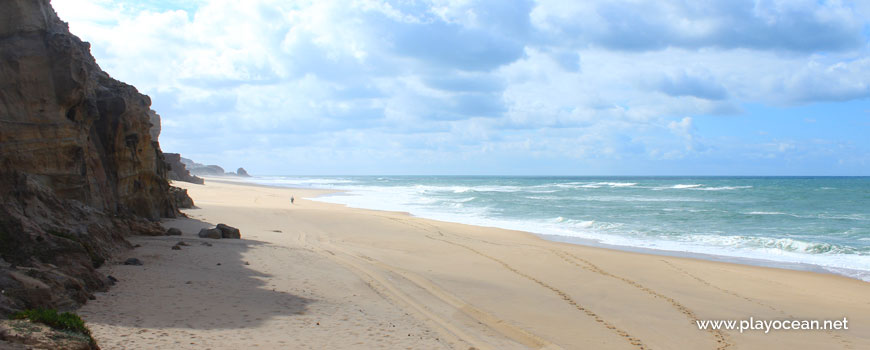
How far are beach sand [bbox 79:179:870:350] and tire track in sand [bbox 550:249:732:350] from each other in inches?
1.3

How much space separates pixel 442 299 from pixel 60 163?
841cm

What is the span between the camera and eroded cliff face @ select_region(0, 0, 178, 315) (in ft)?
22.9

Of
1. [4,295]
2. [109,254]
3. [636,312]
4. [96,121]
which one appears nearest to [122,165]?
[96,121]

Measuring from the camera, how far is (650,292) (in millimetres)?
10172

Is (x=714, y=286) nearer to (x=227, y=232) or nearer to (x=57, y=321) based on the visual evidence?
(x=57, y=321)

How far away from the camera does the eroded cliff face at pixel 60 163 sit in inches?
275

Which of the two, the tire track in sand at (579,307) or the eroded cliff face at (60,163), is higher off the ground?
the eroded cliff face at (60,163)

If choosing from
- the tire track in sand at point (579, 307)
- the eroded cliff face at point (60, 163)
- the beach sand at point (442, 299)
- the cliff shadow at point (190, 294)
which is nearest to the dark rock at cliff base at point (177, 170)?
the eroded cliff face at point (60, 163)

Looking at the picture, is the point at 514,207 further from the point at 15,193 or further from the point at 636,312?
the point at 15,193

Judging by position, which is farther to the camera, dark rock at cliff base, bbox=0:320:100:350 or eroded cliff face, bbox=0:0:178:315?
eroded cliff face, bbox=0:0:178:315

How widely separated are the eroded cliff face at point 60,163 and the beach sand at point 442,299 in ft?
2.31

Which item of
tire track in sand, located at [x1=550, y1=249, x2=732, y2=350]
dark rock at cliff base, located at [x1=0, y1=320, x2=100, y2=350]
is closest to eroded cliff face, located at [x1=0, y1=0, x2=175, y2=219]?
Result: dark rock at cliff base, located at [x1=0, y1=320, x2=100, y2=350]

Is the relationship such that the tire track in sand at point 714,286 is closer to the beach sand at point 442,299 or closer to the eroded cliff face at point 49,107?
the beach sand at point 442,299

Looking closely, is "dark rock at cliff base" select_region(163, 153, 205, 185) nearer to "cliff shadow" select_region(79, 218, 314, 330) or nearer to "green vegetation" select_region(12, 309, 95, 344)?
"cliff shadow" select_region(79, 218, 314, 330)
